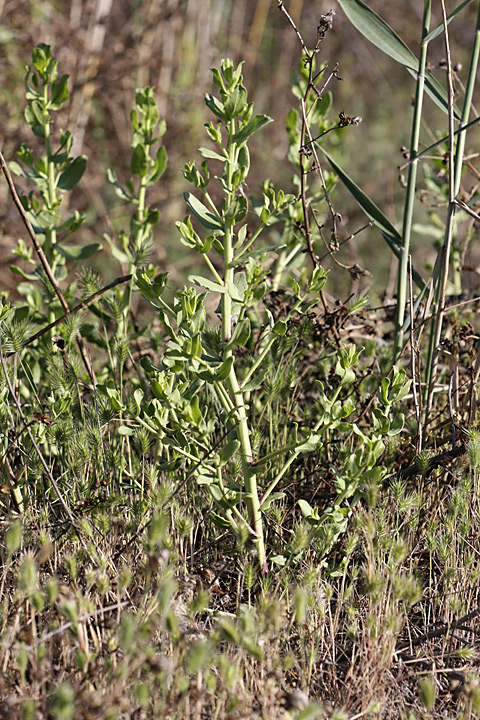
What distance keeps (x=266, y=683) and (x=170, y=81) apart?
172 inches

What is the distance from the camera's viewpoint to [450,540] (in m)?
1.34

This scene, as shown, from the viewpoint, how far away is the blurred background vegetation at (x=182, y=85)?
12.1 ft

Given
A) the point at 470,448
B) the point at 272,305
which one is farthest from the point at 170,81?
the point at 470,448

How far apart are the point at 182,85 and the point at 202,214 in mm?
3577

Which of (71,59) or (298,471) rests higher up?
(71,59)

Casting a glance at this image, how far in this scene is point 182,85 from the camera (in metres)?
4.48

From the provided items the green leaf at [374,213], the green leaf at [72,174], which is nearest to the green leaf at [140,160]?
the green leaf at [72,174]

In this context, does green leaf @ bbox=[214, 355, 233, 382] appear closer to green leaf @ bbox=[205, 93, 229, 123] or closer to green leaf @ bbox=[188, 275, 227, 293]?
green leaf @ bbox=[188, 275, 227, 293]

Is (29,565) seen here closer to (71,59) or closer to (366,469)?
(366,469)

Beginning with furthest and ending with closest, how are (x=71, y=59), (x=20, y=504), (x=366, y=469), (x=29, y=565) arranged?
(x=71, y=59)
(x=20, y=504)
(x=366, y=469)
(x=29, y=565)

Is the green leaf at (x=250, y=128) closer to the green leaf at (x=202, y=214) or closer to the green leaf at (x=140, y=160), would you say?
the green leaf at (x=202, y=214)

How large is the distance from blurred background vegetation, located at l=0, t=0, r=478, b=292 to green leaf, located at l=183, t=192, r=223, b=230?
886 mm

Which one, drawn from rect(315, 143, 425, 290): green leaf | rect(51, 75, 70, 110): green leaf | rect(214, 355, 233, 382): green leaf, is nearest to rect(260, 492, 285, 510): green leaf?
rect(214, 355, 233, 382): green leaf

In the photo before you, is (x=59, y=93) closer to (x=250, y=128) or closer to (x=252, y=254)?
(x=250, y=128)
